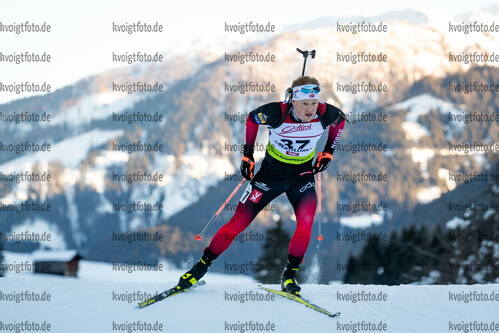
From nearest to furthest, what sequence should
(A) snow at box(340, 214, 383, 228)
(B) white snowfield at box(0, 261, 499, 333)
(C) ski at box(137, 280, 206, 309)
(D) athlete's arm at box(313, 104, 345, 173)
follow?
1. (B) white snowfield at box(0, 261, 499, 333)
2. (C) ski at box(137, 280, 206, 309)
3. (D) athlete's arm at box(313, 104, 345, 173)
4. (A) snow at box(340, 214, 383, 228)

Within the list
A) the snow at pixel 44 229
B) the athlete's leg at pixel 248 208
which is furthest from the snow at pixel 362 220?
the athlete's leg at pixel 248 208

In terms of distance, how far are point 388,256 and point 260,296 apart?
33521mm

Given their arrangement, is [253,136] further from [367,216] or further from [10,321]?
[367,216]

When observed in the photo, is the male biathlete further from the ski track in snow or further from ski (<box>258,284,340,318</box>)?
the ski track in snow

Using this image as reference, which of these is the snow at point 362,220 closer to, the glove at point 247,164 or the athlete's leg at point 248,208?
the athlete's leg at point 248,208

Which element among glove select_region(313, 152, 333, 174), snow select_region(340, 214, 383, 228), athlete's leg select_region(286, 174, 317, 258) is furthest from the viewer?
snow select_region(340, 214, 383, 228)

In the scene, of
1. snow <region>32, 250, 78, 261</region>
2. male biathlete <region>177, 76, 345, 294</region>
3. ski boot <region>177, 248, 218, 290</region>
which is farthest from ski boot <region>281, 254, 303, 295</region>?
snow <region>32, 250, 78, 261</region>

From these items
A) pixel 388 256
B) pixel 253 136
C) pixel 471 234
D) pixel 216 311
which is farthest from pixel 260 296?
pixel 388 256

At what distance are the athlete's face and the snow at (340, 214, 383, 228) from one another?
137097 mm

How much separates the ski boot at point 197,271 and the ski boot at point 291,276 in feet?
3.44

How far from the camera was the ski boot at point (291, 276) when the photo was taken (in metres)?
7.33

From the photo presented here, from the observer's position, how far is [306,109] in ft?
22.7

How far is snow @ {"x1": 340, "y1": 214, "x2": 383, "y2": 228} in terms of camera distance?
141637 millimetres

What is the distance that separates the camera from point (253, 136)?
23.4 feet
